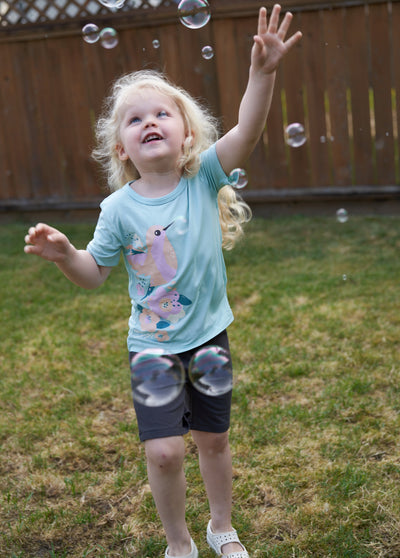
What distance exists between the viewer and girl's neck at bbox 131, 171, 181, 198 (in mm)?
1902

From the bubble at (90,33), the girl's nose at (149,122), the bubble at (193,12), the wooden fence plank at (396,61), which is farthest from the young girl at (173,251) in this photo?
the wooden fence plank at (396,61)

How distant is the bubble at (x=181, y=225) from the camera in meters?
1.83

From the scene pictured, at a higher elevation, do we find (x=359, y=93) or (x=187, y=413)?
(x=359, y=93)

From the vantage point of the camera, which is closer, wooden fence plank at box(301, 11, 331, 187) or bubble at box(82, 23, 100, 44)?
bubble at box(82, 23, 100, 44)

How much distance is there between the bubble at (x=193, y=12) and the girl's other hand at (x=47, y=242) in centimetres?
121

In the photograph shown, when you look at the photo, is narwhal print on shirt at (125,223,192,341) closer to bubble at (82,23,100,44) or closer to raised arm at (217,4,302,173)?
raised arm at (217,4,302,173)

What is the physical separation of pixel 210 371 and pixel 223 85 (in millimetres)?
4550

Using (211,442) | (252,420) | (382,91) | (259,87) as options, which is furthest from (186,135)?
(382,91)

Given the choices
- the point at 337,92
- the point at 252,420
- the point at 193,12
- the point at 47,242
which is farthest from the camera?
the point at 337,92

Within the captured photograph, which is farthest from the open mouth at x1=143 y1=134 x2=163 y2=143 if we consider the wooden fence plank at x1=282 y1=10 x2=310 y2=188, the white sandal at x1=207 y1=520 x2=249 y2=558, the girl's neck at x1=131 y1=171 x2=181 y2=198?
the wooden fence plank at x1=282 y1=10 x2=310 y2=188

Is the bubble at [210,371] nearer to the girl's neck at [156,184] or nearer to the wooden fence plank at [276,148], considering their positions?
the girl's neck at [156,184]

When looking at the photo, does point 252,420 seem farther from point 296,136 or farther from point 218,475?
point 296,136

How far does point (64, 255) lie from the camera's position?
5.75 feet

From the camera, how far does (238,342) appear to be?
11.4ft
